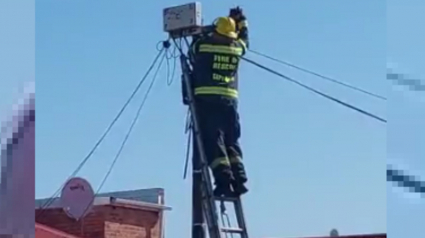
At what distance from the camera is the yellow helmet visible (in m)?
4.11

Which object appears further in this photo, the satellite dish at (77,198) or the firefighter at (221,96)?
the satellite dish at (77,198)

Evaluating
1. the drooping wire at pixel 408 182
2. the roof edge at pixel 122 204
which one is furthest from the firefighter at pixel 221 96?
the drooping wire at pixel 408 182

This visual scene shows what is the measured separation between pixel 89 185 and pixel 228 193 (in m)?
0.96

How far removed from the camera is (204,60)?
4.17m

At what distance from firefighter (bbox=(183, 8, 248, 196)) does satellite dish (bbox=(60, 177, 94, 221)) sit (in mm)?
905

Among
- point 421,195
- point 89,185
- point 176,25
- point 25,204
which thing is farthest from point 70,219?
point 421,195

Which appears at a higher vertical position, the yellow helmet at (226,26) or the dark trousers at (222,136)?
the yellow helmet at (226,26)

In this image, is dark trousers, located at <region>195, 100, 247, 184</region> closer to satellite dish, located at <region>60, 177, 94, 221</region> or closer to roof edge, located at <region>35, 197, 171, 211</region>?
satellite dish, located at <region>60, 177, 94, 221</region>

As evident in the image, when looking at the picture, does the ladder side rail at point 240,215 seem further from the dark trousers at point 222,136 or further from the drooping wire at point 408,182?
the drooping wire at point 408,182

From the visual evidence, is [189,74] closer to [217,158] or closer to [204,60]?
[204,60]

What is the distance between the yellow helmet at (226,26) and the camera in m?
4.11

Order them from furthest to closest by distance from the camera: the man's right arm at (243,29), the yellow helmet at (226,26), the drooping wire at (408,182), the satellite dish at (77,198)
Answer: the satellite dish at (77,198)
the man's right arm at (243,29)
the yellow helmet at (226,26)
the drooping wire at (408,182)

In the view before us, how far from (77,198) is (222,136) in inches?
44.7

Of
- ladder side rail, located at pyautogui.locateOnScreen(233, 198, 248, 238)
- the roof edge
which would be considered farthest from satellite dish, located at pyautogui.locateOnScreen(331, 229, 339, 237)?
the roof edge
